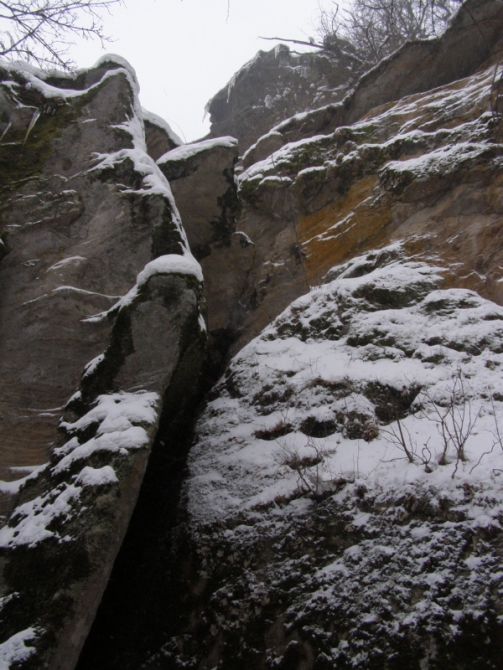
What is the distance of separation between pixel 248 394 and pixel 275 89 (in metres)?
15.5

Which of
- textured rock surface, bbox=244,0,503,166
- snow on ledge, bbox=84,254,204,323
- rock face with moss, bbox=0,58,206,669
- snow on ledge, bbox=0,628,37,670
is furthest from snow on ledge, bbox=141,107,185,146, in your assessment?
snow on ledge, bbox=0,628,37,670

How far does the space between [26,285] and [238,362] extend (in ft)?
10.6

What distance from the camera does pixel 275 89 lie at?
698 inches

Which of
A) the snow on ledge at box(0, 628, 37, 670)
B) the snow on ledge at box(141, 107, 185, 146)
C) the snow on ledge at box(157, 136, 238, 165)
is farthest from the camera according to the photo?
the snow on ledge at box(141, 107, 185, 146)

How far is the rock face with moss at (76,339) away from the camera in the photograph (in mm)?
3828

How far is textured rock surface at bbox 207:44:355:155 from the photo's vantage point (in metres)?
16.3

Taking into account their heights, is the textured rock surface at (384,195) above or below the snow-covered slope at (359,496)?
above

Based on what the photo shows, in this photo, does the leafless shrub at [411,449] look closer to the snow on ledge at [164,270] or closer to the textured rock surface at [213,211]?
the snow on ledge at [164,270]

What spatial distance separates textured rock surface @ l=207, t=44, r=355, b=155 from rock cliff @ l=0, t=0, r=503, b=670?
6636mm

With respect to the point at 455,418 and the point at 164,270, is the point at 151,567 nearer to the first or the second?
the point at 164,270

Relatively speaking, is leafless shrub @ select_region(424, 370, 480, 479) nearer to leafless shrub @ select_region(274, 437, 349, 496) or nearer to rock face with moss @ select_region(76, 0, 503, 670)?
rock face with moss @ select_region(76, 0, 503, 670)

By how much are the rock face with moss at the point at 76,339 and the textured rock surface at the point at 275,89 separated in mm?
8624

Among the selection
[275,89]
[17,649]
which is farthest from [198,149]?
[275,89]

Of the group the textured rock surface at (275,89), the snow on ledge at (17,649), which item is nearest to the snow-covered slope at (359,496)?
the snow on ledge at (17,649)
